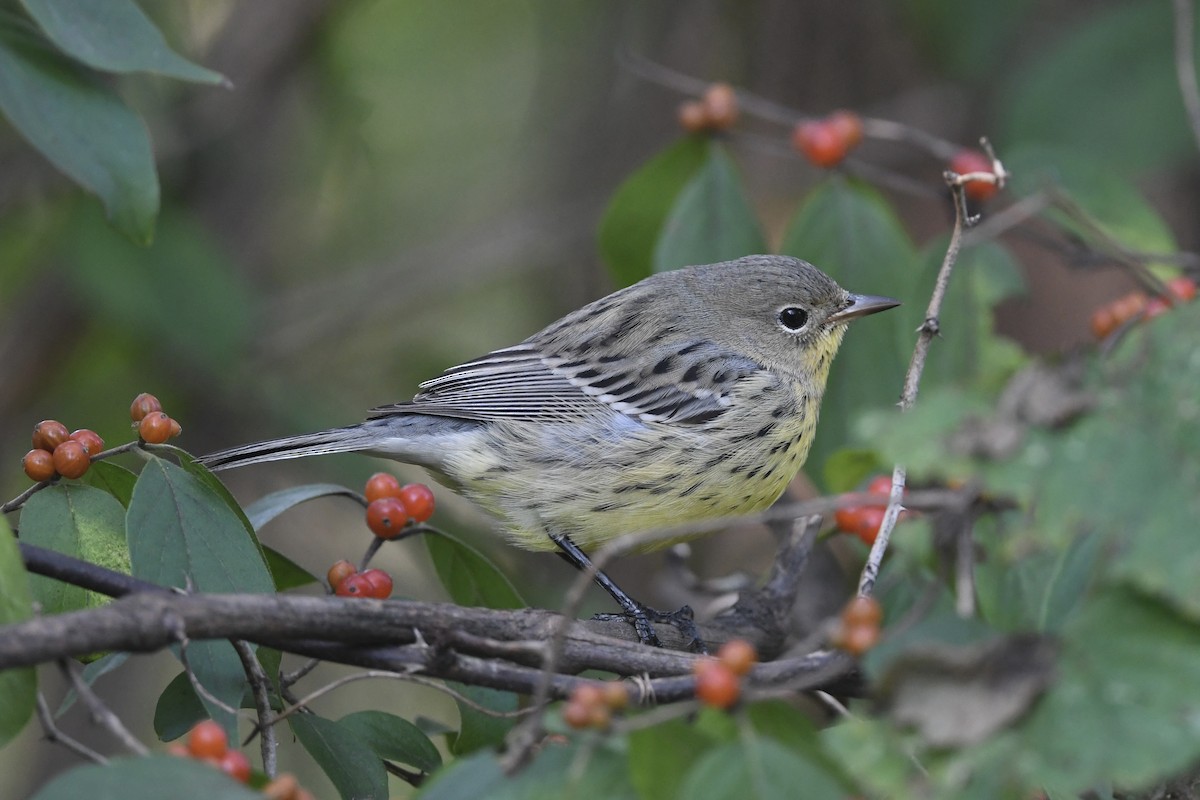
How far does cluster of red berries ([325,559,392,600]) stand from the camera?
9.85 feet

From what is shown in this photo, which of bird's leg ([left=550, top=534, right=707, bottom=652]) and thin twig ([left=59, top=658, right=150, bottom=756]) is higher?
thin twig ([left=59, top=658, right=150, bottom=756])

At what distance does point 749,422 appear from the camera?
434 centimetres

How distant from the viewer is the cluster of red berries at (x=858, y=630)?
191 centimetres

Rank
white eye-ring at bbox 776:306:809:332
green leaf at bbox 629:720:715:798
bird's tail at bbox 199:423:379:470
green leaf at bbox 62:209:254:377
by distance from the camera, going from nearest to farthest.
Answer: green leaf at bbox 629:720:715:798, bird's tail at bbox 199:423:379:470, white eye-ring at bbox 776:306:809:332, green leaf at bbox 62:209:254:377

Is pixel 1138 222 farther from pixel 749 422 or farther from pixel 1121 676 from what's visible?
pixel 1121 676

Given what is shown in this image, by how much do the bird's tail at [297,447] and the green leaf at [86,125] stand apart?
2.87 ft

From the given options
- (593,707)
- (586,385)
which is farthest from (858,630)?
(586,385)

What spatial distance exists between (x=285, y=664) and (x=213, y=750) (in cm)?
585

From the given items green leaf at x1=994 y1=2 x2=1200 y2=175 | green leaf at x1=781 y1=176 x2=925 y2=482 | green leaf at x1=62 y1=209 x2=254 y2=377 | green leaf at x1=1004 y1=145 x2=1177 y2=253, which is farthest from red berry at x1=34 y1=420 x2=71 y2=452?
green leaf at x1=994 y1=2 x2=1200 y2=175

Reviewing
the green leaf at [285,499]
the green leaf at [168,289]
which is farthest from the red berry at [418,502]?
the green leaf at [168,289]

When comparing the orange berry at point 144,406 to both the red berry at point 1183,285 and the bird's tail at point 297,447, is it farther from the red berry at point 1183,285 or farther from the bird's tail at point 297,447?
the red berry at point 1183,285

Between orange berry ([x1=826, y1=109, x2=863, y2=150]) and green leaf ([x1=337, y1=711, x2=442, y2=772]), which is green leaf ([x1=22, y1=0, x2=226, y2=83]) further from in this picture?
orange berry ([x1=826, y1=109, x2=863, y2=150])

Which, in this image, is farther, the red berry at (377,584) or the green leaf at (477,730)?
the red berry at (377,584)

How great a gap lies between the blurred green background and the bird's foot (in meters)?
1.56
